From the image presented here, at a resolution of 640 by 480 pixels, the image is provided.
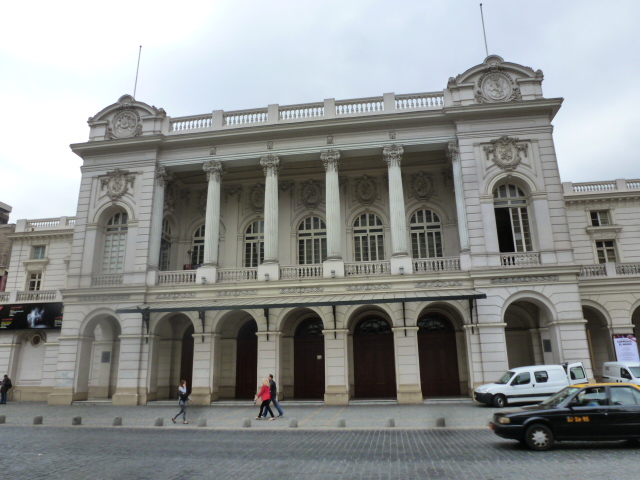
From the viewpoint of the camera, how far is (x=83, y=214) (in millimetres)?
25844

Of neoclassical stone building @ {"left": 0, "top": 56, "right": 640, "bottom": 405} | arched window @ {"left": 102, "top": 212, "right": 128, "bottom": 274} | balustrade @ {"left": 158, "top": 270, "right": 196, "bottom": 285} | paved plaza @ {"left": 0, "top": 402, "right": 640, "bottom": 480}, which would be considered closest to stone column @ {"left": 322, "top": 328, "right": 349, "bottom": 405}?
neoclassical stone building @ {"left": 0, "top": 56, "right": 640, "bottom": 405}

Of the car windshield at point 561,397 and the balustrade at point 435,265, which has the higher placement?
the balustrade at point 435,265

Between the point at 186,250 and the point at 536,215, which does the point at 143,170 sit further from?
the point at 536,215

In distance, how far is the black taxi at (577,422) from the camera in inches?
404

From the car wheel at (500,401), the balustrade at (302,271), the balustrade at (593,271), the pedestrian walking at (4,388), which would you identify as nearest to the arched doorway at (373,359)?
the balustrade at (302,271)

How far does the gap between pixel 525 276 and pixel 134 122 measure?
22644mm

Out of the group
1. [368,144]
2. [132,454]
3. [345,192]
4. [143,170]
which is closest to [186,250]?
[143,170]

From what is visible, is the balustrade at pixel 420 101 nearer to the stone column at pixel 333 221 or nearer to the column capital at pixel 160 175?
the stone column at pixel 333 221

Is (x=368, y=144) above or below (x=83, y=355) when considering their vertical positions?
above

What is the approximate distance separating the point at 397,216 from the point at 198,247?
41.1 ft

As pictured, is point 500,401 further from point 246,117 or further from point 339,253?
point 246,117

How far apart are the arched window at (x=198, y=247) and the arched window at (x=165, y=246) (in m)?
1.41

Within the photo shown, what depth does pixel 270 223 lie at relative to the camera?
24.5 meters

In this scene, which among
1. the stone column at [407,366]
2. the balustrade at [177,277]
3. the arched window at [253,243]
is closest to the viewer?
the stone column at [407,366]
